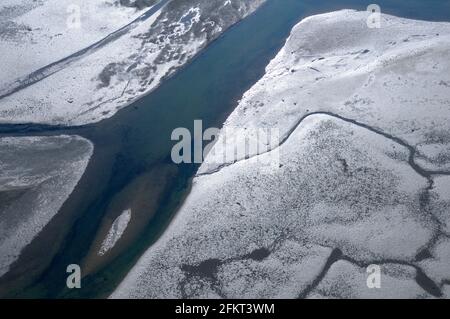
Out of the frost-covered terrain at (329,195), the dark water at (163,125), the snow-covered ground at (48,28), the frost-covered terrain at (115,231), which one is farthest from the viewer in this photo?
the snow-covered ground at (48,28)

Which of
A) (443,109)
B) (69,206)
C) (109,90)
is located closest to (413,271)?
(443,109)

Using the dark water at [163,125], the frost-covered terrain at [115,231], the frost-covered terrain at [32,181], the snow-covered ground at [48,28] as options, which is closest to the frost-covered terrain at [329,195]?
the dark water at [163,125]

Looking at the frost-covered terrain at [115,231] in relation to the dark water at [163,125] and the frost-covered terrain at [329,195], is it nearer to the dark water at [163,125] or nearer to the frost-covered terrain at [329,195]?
the dark water at [163,125]

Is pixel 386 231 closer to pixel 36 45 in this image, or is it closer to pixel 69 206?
pixel 69 206

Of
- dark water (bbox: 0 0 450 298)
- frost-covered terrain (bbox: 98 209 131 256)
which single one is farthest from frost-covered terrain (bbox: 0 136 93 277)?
frost-covered terrain (bbox: 98 209 131 256)

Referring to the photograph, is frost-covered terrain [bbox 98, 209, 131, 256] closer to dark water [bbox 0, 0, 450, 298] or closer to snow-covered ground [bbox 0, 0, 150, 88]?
dark water [bbox 0, 0, 450, 298]

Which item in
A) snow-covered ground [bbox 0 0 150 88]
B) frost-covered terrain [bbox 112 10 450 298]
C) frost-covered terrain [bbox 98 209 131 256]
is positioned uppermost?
snow-covered ground [bbox 0 0 150 88]
